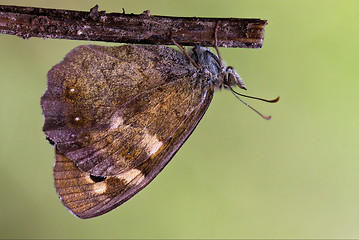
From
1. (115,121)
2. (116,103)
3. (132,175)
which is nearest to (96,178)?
(132,175)

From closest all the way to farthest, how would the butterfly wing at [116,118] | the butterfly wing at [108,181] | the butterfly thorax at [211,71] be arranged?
the butterfly wing at [116,118]
the butterfly wing at [108,181]
the butterfly thorax at [211,71]

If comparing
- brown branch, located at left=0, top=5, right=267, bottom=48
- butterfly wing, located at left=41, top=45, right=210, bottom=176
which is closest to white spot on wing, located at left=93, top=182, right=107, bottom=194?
butterfly wing, located at left=41, top=45, right=210, bottom=176

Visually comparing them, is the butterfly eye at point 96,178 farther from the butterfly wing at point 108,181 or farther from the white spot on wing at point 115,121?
the white spot on wing at point 115,121

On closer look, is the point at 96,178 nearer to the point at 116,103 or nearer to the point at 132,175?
the point at 132,175

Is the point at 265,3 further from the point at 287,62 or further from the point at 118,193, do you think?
the point at 118,193

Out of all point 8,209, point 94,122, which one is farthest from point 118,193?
point 8,209

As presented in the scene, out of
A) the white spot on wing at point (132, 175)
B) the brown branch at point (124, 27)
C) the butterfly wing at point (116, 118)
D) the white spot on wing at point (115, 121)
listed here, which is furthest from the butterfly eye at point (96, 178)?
the brown branch at point (124, 27)

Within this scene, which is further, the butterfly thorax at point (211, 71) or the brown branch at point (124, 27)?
the butterfly thorax at point (211, 71)
